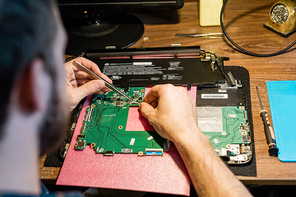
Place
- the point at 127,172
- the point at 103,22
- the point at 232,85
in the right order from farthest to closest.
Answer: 1. the point at 103,22
2. the point at 232,85
3. the point at 127,172

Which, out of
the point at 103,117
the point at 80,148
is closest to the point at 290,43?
the point at 103,117

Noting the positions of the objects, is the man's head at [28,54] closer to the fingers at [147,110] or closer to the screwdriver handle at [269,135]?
the fingers at [147,110]

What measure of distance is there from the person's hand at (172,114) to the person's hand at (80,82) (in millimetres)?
218

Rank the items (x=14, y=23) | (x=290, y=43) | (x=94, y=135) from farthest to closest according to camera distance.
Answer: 1. (x=290, y=43)
2. (x=94, y=135)
3. (x=14, y=23)

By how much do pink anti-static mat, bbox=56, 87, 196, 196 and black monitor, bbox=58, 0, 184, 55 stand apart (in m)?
0.64

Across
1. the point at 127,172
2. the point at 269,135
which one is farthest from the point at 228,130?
the point at 127,172

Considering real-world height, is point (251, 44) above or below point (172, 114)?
above

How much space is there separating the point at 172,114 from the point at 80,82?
1.64 feet

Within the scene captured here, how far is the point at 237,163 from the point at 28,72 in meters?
0.76

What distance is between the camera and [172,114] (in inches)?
37.7

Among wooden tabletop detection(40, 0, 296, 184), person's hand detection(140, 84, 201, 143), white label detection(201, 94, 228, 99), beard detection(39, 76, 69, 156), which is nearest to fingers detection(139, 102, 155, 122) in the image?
person's hand detection(140, 84, 201, 143)

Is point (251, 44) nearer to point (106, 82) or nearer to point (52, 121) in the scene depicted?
point (106, 82)

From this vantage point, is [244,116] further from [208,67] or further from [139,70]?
[139,70]

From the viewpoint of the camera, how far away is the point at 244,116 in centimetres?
103
